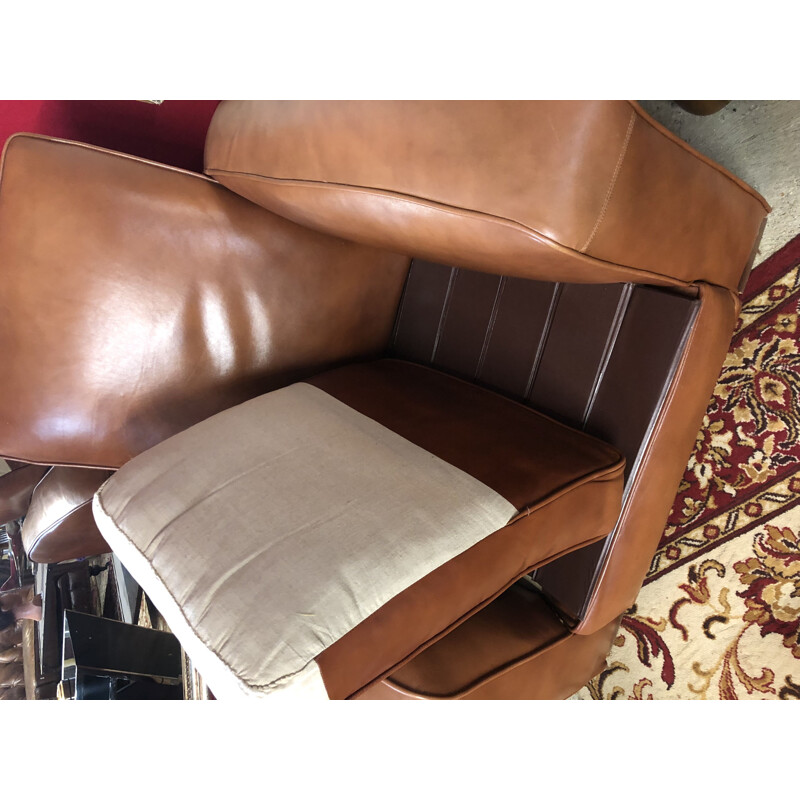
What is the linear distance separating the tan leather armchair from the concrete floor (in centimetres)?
19

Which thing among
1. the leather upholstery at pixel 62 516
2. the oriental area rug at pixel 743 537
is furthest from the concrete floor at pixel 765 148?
the leather upholstery at pixel 62 516

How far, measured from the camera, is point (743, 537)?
3.35ft

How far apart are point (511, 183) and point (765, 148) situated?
637mm

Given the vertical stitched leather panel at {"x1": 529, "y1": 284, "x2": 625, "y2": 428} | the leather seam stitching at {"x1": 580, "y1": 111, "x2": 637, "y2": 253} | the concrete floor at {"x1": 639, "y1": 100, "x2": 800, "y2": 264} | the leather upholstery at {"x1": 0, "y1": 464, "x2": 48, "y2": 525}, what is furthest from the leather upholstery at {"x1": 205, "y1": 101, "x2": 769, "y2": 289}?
the leather upholstery at {"x1": 0, "y1": 464, "x2": 48, "y2": 525}

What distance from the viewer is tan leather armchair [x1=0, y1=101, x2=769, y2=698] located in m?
0.56

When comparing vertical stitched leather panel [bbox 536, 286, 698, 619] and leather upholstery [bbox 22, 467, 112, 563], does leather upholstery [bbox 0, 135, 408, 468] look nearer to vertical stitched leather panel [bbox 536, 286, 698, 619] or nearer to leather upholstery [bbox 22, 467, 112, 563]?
leather upholstery [bbox 22, 467, 112, 563]

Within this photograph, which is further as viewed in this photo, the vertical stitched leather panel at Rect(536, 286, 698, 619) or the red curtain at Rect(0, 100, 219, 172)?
the red curtain at Rect(0, 100, 219, 172)

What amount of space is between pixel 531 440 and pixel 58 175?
770mm

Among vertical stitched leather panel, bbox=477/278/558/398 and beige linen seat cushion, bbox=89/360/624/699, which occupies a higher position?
vertical stitched leather panel, bbox=477/278/558/398

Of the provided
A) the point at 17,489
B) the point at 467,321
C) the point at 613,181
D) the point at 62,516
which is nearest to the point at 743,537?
the point at 467,321

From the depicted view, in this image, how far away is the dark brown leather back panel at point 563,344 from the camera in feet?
2.46
